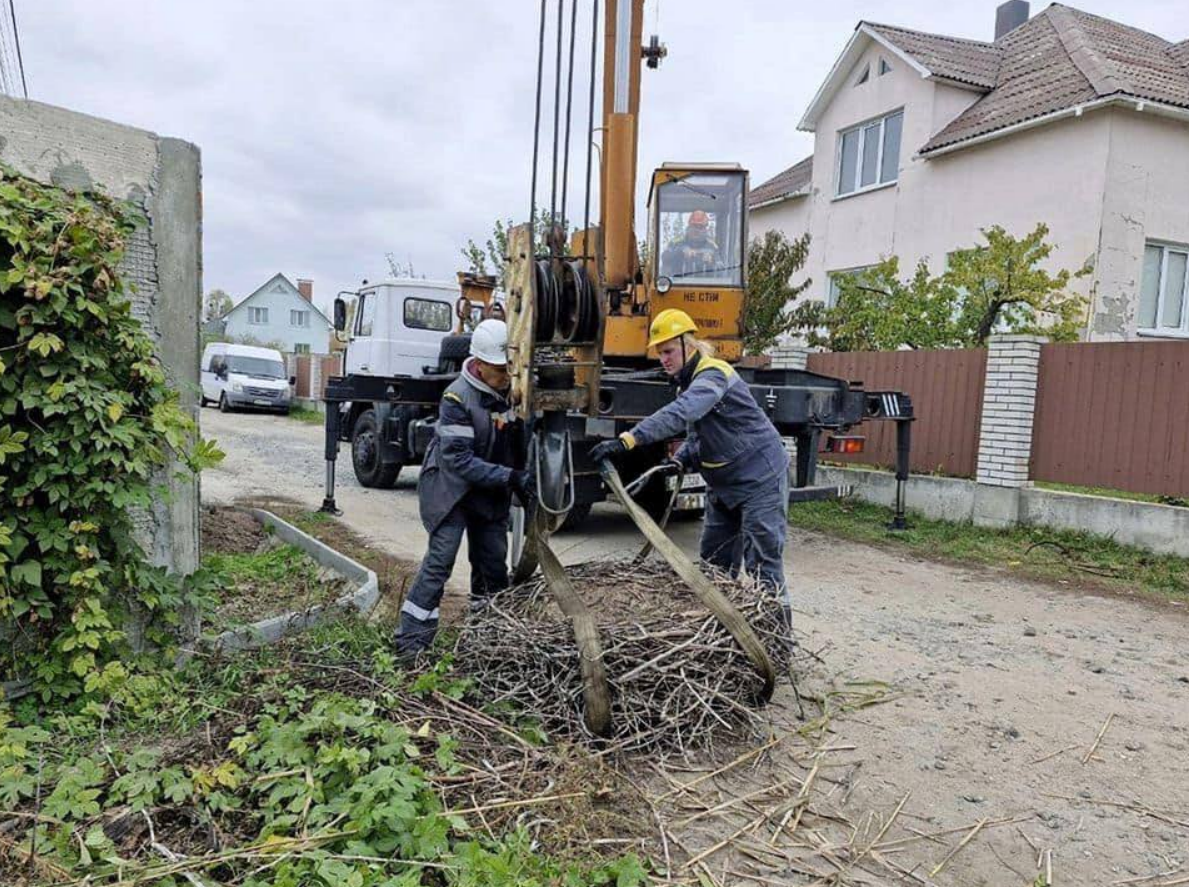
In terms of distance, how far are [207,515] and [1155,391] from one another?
8.47 m

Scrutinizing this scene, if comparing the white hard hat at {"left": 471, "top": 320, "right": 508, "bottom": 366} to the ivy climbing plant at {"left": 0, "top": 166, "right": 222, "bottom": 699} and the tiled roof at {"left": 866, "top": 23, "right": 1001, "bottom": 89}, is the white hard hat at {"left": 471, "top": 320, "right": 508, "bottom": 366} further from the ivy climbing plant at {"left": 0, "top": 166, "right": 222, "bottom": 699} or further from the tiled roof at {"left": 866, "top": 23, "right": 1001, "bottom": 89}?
the tiled roof at {"left": 866, "top": 23, "right": 1001, "bottom": 89}

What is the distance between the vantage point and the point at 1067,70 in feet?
45.0

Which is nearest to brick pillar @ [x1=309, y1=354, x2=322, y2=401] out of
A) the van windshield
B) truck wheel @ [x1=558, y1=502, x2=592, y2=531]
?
the van windshield

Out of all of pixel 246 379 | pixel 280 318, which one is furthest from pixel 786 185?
pixel 280 318

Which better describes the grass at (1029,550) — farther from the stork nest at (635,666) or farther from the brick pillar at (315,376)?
the brick pillar at (315,376)

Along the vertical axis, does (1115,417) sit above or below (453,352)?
below

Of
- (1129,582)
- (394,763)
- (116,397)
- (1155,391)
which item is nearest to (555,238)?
(116,397)

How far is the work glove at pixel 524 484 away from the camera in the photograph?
3966mm

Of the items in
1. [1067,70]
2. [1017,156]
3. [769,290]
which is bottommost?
[769,290]

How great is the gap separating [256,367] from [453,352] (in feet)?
58.0

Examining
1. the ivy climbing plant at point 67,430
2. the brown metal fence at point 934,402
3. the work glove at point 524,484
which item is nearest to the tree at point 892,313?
the brown metal fence at point 934,402

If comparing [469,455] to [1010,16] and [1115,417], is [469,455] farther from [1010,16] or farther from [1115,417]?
[1010,16]

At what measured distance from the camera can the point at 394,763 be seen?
9.18 ft

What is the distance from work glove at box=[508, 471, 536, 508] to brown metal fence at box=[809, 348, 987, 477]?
6.76 meters
